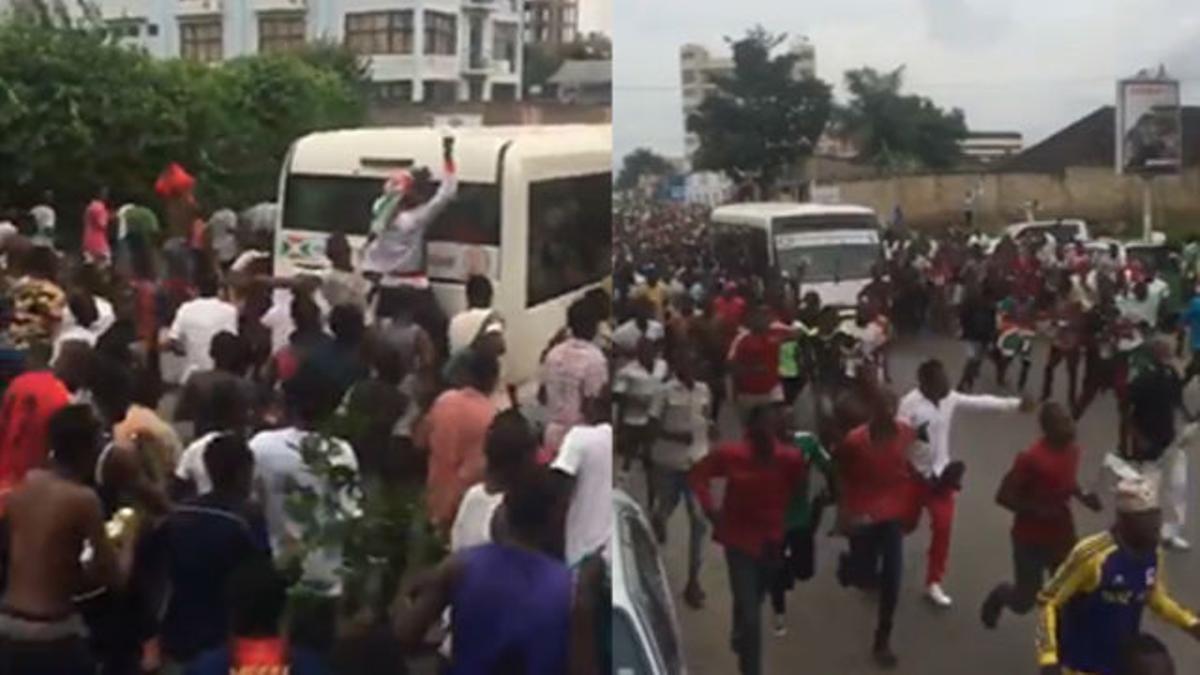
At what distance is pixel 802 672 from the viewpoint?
98.1 inches

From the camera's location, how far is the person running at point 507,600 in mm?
2729

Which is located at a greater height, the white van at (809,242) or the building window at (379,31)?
the building window at (379,31)

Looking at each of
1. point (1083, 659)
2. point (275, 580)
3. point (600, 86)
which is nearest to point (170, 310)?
point (275, 580)

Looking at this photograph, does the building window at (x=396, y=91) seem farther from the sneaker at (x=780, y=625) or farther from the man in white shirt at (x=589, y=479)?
the sneaker at (x=780, y=625)

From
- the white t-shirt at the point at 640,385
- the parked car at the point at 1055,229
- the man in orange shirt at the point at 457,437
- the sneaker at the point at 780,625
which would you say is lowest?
the sneaker at the point at 780,625

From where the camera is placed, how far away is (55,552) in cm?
352

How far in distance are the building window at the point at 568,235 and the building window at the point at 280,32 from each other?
1.62 feet

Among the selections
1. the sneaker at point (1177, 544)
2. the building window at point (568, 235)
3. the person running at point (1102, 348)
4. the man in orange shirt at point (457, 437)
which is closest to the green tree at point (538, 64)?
the building window at point (568, 235)

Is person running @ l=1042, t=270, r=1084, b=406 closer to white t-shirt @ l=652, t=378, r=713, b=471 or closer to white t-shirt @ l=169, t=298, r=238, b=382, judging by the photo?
white t-shirt @ l=652, t=378, r=713, b=471

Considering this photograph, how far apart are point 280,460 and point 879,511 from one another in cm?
95

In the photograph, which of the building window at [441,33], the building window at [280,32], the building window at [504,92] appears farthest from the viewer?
the building window at [280,32]

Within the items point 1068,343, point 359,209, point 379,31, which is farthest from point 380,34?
point 1068,343

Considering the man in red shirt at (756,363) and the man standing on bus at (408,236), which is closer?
the man in red shirt at (756,363)

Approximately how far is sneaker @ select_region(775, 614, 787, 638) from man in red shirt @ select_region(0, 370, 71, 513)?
134 cm
